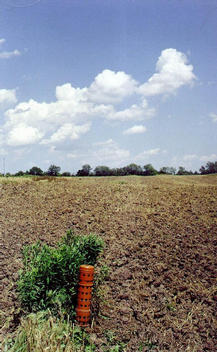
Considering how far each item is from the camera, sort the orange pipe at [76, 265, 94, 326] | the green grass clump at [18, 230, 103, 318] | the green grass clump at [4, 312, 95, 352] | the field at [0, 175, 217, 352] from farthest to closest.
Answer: the field at [0, 175, 217, 352] → the green grass clump at [18, 230, 103, 318] → the orange pipe at [76, 265, 94, 326] → the green grass clump at [4, 312, 95, 352]

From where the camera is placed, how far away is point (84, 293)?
3.86 meters

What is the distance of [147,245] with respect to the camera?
581 cm

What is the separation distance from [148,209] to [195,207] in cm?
108

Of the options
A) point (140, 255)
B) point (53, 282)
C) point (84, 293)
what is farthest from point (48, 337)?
point (140, 255)

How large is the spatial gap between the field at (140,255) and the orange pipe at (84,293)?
29 centimetres

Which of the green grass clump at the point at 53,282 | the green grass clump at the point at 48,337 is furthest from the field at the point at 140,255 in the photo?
the green grass clump at the point at 53,282

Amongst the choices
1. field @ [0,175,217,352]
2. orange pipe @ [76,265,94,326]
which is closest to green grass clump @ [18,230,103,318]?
orange pipe @ [76,265,94,326]

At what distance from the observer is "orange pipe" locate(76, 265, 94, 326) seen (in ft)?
12.6

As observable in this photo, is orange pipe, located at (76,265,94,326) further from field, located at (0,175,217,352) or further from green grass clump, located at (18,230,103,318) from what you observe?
field, located at (0,175,217,352)

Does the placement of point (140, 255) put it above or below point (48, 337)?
above

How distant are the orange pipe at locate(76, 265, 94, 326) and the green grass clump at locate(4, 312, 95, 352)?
14cm

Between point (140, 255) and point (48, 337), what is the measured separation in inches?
93.6

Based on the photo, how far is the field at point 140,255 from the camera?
4.13 meters

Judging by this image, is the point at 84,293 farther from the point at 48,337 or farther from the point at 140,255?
the point at 140,255
